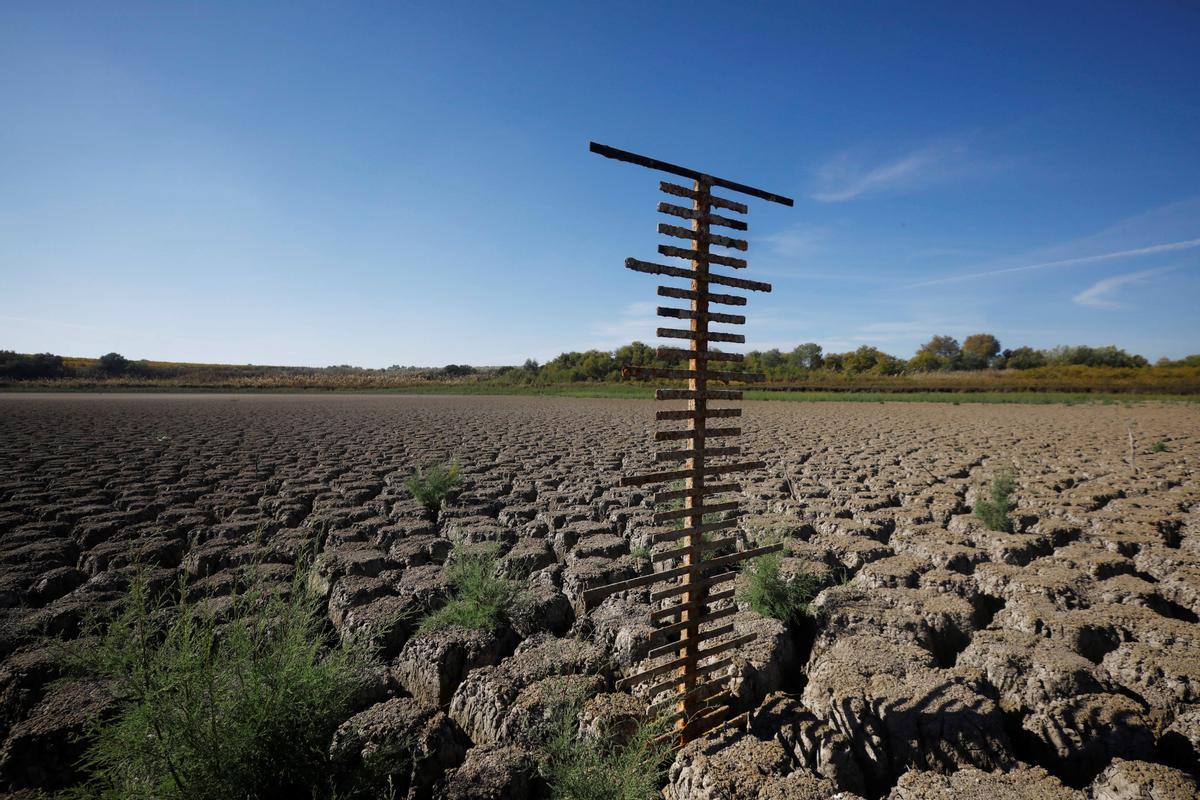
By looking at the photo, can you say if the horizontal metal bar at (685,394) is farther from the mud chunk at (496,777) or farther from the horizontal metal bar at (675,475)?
the mud chunk at (496,777)

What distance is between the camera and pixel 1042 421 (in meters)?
16.9

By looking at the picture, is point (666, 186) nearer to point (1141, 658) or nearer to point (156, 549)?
point (1141, 658)

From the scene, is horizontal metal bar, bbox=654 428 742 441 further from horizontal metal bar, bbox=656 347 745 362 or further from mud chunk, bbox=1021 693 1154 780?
mud chunk, bbox=1021 693 1154 780

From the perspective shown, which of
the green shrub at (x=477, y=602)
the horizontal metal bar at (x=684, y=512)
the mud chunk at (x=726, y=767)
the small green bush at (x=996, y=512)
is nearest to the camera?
the mud chunk at (x=726, y=767)

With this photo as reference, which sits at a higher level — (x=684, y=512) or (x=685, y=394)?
(x=685, y=394)

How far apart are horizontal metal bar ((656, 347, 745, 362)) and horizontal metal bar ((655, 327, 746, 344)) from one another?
0.06m

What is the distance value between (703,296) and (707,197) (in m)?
0.46

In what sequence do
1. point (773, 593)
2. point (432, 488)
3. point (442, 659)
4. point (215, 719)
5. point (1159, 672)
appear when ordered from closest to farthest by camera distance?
point (215, 719)
point (1159, 672)
point (442, 659)
point (773, 593)
point (432, 488)

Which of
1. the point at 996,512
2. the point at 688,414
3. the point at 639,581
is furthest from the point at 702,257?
the point at 996,512

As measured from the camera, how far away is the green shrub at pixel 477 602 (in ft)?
11.0

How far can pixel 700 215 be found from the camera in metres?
2.40

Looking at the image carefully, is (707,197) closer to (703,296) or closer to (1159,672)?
(703,296)

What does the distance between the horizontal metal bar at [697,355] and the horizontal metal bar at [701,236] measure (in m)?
0.51

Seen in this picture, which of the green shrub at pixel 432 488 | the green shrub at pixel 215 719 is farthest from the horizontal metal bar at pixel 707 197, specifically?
the green shrub at pixel 432 488
